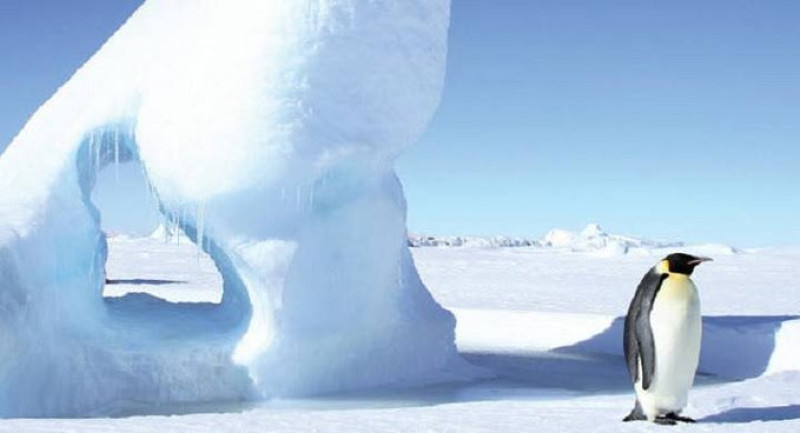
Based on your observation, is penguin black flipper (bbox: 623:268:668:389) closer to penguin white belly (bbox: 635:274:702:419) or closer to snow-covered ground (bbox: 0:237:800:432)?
penguin white belly (bbox: 635:274:702:419)

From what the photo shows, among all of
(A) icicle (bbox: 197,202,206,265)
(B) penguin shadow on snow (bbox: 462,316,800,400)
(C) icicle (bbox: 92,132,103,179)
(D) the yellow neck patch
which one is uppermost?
(C) icicle (bbox: 92,132,103,179)

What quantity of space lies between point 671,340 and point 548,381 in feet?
11.4

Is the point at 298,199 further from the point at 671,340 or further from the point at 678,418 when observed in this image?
the point at 678,418

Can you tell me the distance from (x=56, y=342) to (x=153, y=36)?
2605mm

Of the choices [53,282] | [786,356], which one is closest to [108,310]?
[53,282]

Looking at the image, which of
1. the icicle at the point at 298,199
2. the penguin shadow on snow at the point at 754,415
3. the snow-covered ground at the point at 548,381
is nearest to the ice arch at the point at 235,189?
the icicle at the point at 298,199

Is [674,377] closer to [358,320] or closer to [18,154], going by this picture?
[358,320]

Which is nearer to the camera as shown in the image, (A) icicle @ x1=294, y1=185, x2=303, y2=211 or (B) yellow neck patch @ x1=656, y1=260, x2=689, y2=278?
(B) yellow neck patch @ x1=656, y1=260, x2=689, y2=278

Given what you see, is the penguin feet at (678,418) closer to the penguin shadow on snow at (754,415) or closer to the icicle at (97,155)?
the penguin shadow on snow at (754,415)

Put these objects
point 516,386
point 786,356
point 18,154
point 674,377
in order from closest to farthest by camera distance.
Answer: point 674,377 → point 18,154 → point 516,386 → point 786,356

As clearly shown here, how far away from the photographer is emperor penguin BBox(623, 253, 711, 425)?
5.23m

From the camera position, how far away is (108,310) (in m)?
8.55

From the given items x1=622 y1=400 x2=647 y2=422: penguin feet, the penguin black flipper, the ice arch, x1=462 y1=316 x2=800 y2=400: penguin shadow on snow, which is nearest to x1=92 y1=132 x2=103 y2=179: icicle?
the ice arch

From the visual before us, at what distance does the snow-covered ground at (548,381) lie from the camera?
16.1 feet
